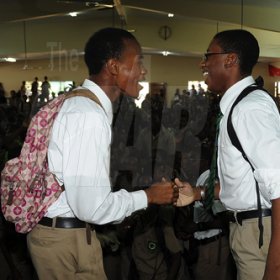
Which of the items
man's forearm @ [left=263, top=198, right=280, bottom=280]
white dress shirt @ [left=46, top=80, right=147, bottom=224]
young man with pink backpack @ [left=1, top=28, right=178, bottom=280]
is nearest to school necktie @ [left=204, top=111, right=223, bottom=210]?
young man with pink backpack @ [left=1, top=28, right=178, bottom=280]

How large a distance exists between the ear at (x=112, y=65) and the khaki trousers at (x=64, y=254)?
558 millimetres

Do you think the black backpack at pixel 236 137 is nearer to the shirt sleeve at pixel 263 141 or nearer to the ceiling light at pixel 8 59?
the shirt sleeve at pixel 263 141

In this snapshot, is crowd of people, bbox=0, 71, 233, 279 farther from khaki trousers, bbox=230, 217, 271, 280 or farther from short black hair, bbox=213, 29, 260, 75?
khaki trousers, bbox=230, 217, 271, 280

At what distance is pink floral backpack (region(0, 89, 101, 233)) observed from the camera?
137 cm

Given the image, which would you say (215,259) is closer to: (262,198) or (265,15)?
(262,198)

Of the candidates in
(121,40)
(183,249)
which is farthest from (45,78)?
(121,40)

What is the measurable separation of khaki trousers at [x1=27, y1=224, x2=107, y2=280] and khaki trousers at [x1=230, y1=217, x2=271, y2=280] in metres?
0.56

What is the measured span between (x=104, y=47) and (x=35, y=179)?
506mm

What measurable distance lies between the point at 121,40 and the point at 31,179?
1.85ft

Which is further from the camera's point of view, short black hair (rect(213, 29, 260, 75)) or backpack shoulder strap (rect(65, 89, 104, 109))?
short black hair (rect(213, 29, 260, 75))

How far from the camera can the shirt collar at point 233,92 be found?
1633mm

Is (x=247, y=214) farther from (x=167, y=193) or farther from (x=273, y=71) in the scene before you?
(x=273, y=71)

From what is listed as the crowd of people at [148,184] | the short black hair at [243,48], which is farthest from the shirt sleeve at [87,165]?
the crowd of people at [148,184]

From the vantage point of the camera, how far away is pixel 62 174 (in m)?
1.33
